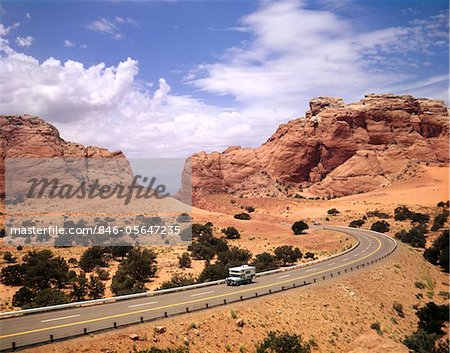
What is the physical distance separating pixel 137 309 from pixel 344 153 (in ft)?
340

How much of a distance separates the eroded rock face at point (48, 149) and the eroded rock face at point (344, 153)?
24947mm

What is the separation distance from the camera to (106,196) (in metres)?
92.6

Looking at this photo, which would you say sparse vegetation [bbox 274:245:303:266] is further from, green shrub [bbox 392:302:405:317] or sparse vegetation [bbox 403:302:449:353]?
sparse vegetation [bbox 403:302:449:353]

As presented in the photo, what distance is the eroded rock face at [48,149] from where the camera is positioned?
312ft

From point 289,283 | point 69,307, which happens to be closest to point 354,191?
point 289,283

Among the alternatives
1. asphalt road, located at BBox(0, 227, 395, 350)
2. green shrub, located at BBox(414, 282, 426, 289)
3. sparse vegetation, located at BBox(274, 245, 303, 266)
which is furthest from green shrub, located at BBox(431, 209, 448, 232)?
sparse vegetation, located at BBox(274, 245, 303, 266)

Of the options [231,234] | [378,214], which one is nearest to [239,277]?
[231,234]

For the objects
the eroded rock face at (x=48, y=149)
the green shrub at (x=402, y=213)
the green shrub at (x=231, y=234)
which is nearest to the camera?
the green shrub at (x=231, y=234)

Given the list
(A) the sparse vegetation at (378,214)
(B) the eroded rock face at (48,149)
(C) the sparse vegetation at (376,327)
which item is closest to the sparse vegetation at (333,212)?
(A) the sparse vegetation at (378,214)

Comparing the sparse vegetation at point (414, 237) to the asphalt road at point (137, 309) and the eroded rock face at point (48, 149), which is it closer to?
the asphalt road at point (137, 309)

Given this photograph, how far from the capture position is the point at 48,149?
97625mm

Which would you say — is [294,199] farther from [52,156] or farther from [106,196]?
[52,156]

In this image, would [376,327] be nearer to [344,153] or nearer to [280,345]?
[280,345]

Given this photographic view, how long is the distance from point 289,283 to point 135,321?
15769 millimetres
